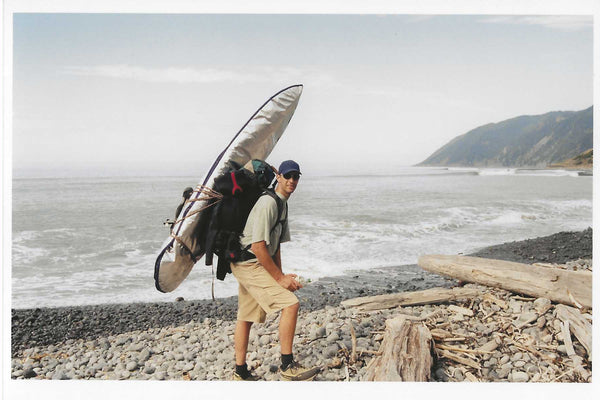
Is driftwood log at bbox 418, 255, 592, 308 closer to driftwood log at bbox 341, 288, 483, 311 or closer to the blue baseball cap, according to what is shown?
driftwood log at bbox 341, 288, 483, 311

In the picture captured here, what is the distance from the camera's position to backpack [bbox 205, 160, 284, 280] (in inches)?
123

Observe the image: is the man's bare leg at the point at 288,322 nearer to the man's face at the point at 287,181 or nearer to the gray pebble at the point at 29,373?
the man's face at the point at 287,181

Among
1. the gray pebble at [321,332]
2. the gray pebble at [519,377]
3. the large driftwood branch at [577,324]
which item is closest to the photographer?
the gray pebble at [519,377]

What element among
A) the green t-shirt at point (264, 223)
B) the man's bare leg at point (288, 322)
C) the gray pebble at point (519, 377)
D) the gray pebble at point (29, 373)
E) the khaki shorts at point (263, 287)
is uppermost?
the green t-shirt at point (264, 223)

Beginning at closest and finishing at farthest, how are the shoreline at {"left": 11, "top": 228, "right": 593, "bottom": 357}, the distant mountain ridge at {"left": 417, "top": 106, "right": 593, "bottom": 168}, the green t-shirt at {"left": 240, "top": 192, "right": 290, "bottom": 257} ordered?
the green t-shirt at {"left": 240, "top": 192, "right": 290, "bottom": 257} → the shoreline at {"left": 11, "top": 228, "right": 593, "bottom": 357} → the distant mountain ridge at {"left": 417, "top": 106, "right": 593, "bottom": 168}

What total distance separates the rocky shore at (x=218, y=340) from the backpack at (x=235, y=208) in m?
1.22

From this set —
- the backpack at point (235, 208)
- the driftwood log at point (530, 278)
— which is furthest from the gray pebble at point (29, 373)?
the driftwood log at point (530, 278)

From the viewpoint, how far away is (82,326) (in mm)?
5645

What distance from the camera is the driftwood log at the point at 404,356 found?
3.46 meters

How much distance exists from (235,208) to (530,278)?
317cm

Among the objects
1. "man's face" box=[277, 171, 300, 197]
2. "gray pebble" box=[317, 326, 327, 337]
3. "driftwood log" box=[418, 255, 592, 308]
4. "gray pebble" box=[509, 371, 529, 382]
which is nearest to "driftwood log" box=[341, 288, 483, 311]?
"driftwood log" box=[418, 255, 592, 308]

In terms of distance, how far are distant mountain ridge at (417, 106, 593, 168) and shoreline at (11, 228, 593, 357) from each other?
291 inches

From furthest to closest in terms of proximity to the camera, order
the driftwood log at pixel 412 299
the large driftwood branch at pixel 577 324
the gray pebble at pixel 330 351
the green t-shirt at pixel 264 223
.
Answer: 1. the driftwood log at pixel 412 299
2. the large driftwood branch at pixel 577 324
3. the gray pebble at pixel 330 351
4. the green t-shirt at pixel 264 223
